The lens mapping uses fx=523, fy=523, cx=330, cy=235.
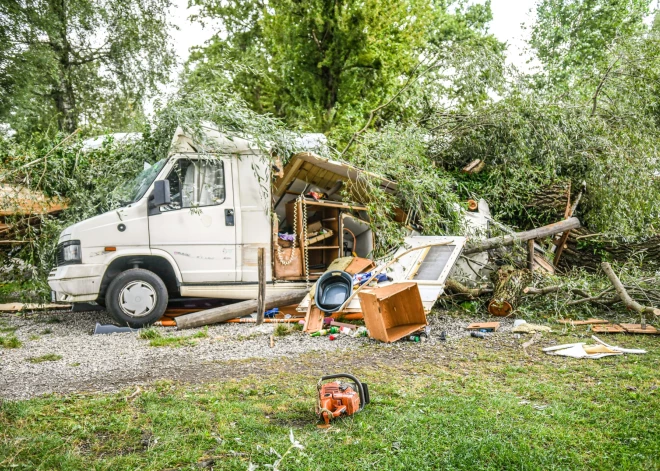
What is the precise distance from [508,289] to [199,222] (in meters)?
4.73

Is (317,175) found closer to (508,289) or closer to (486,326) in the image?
(508,289)

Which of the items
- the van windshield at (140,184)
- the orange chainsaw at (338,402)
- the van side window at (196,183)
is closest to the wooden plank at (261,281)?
the van side window at (196,183)

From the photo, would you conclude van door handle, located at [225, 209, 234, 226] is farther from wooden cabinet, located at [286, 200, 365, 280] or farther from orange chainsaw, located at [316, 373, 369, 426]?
orange chainsaw, located at [316, 373, 369, 426]

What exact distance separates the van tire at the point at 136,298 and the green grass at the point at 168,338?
46 centimetres

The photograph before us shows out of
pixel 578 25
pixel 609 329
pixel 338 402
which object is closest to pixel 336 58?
pixel 609 329

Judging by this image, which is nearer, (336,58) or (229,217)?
(229,217)

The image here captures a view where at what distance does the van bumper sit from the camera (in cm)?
726

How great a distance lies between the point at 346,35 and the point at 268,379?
12.8 metres

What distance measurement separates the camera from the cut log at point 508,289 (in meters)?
7.65

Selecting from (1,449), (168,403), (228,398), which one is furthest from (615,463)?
(1,449)

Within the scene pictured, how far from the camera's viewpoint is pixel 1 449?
119 inches

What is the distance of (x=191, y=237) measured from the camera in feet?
Answer: 25.4

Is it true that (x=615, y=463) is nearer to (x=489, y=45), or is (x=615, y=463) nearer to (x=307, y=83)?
(x=489, y=45)

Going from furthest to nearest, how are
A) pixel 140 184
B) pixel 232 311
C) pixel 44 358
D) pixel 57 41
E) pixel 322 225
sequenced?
1. pixel 322 225
2. pixel 140 184
3. pixel 232 311
4. pixel 44 358
5. pixel 57 41
